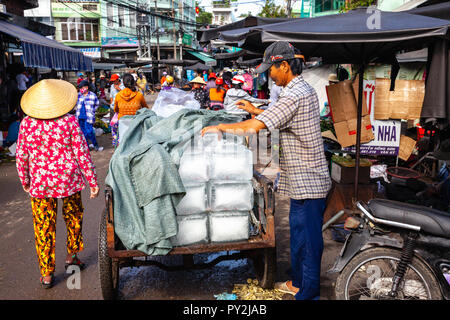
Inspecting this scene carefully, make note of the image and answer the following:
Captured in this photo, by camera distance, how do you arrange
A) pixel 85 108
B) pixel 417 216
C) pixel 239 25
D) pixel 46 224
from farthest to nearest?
pixel 85 108 → pixel 239 25 → pixel 46 224 → pixel 417 216

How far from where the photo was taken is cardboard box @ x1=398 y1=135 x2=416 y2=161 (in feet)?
19.0

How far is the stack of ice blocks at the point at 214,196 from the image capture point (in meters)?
3.20

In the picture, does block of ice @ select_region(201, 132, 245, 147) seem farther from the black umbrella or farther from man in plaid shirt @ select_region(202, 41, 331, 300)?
the black umbrella

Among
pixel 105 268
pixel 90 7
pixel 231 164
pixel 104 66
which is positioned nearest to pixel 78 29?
pixel 90 7

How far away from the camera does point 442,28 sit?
138 inches

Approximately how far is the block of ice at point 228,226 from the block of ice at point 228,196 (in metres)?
0.05

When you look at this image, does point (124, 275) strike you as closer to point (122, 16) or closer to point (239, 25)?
point (239, 25)

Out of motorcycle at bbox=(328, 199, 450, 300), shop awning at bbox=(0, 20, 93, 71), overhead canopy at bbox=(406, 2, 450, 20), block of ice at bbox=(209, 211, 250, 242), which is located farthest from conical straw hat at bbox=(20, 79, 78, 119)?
shop awning at bbox=(0, 20, 93, 71)

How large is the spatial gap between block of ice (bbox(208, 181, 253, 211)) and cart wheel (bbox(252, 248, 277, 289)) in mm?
506

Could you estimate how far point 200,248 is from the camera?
3160 millimetres

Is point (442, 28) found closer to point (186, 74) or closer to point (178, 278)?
point (178, 278)

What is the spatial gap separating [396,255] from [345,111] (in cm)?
287

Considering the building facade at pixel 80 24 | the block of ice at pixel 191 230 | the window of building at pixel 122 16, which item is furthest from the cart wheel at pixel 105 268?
the window of building at pixel 122 16
